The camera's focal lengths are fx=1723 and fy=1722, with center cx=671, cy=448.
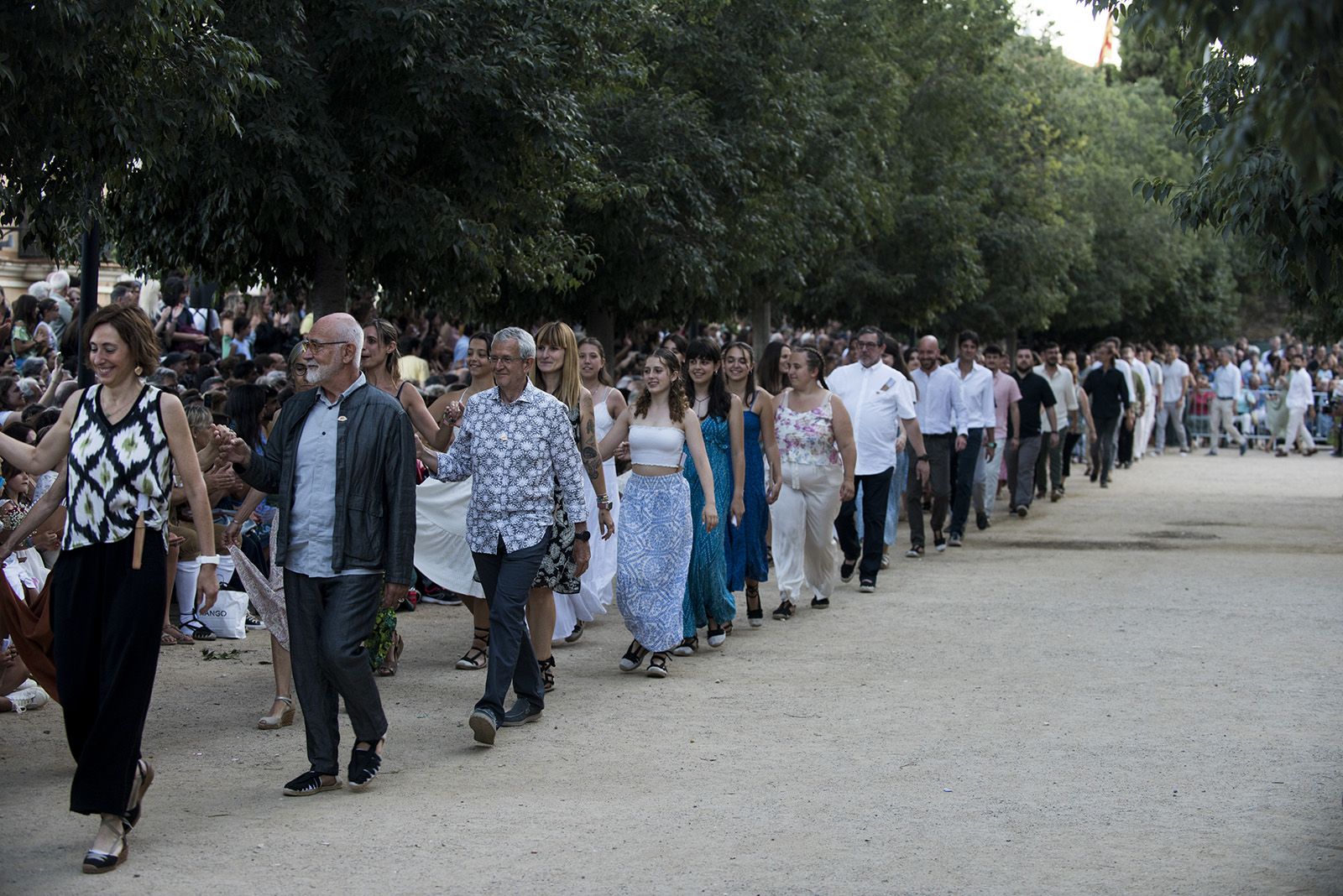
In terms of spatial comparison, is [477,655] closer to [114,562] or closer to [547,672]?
[547,672]

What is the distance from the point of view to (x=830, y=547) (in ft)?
41.4

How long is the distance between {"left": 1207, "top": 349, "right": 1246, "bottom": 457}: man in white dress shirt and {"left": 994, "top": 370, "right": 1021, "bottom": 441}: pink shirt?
15996mm

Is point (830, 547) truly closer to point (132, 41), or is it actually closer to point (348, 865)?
point (132, 41)

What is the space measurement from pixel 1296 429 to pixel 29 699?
30.4 m

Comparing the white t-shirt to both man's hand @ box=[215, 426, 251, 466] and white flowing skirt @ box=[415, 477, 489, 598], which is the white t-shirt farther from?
man's hand @ box=[215, 426, 251, 466]

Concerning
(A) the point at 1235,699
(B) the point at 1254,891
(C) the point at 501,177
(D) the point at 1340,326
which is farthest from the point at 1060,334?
(B) the point at 1254,891

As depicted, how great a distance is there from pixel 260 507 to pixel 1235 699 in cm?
594

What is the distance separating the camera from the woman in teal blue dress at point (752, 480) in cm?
1164

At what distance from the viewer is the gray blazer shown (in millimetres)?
6895

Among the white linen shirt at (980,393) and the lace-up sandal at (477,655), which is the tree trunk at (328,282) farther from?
the white linen shirt at (980,393)

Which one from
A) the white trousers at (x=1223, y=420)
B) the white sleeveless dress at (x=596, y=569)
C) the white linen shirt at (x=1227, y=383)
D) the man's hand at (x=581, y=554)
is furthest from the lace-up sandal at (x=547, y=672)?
the white linen shirt at (x=1227, y=383)

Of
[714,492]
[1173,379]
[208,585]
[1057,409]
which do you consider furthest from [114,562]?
[1173,379]

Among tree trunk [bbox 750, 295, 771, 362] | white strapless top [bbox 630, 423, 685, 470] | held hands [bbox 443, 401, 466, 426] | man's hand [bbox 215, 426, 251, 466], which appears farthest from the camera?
tree trunk [bbox 750, 295, 771, 362]

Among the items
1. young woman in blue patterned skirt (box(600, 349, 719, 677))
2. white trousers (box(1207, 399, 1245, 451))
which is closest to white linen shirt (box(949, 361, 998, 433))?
young woman in blue patterned skirt (box(600, 349, 719, 677))
